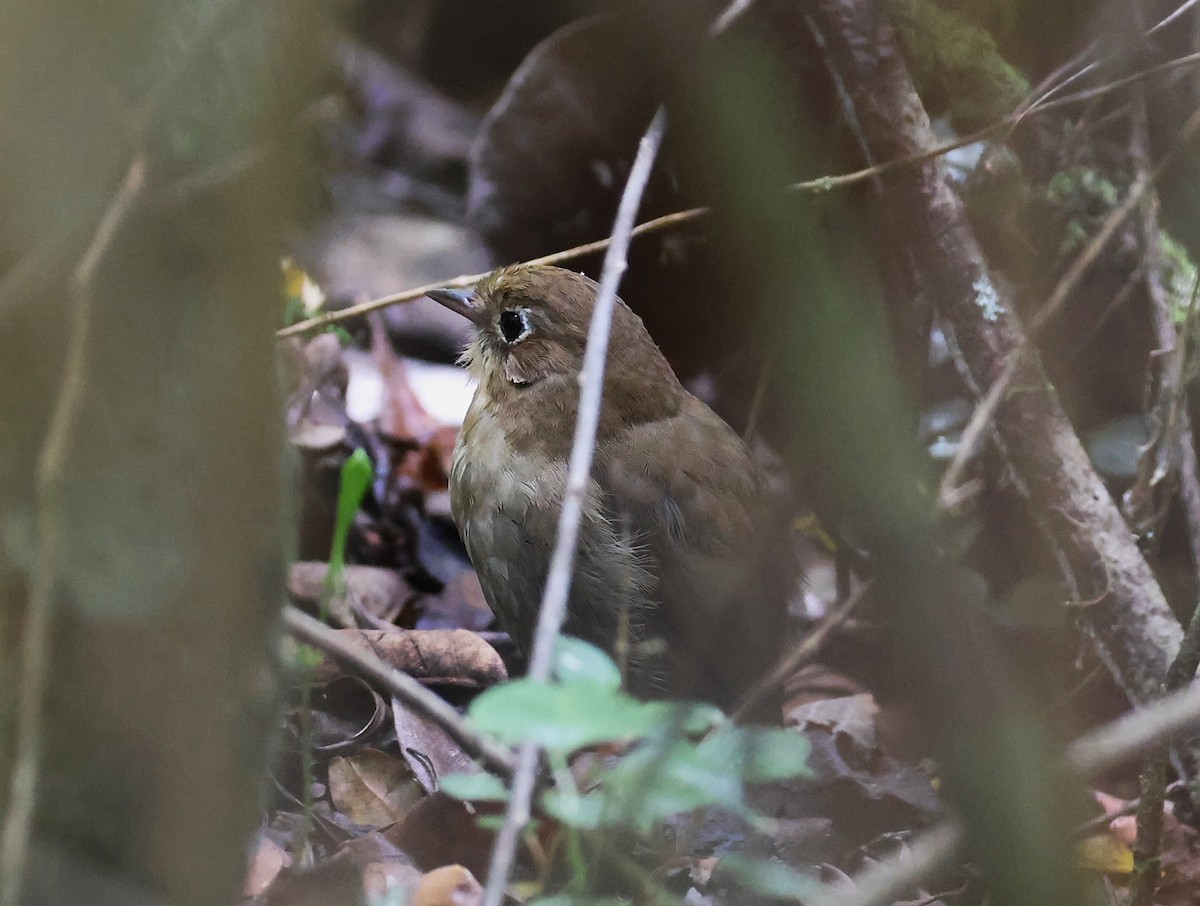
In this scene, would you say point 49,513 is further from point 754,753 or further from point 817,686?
point 817,686

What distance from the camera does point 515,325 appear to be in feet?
9.86

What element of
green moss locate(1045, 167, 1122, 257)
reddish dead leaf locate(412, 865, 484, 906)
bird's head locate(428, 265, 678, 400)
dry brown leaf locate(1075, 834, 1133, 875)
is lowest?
dry brown leaf locate(1075, 834, 1133, 875)

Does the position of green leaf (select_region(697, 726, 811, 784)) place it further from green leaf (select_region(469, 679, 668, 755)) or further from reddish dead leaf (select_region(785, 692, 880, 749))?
reddish dead leaf (select_region(785, 692, 880, 749))

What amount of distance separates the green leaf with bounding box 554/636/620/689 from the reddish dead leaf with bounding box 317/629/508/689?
5.38 ft

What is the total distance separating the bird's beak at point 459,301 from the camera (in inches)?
121

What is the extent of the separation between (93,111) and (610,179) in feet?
10.3

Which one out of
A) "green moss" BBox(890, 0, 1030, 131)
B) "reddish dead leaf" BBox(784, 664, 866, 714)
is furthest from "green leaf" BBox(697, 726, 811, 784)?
"green moss" BBox(890, 0, 1030, 131)

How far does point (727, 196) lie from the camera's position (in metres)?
1.08

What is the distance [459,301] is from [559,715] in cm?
212

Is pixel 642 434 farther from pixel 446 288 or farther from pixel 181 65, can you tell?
pixel 181 65

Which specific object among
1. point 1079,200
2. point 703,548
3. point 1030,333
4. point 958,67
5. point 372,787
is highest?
point 958,67

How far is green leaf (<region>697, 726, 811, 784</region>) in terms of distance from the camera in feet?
3.98

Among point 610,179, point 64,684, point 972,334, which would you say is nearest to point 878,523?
point 64,684

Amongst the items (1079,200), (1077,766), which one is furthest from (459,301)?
(1077,766)
